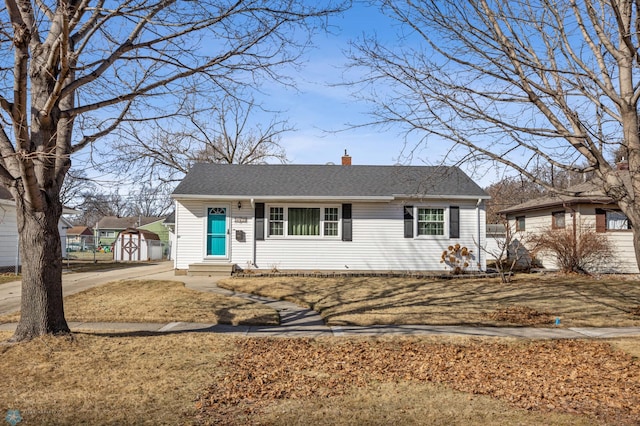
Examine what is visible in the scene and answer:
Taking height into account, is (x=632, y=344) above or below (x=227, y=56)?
below

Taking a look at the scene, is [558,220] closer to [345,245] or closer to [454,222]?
[454,222]

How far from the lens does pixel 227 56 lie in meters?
6.78

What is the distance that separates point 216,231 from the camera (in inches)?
664

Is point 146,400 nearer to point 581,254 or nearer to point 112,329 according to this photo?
point 112,329

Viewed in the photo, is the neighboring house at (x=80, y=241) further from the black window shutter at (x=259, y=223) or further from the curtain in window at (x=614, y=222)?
the curtain in window at (x=614, y=222)

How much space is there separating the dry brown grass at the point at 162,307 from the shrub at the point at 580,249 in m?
13.3

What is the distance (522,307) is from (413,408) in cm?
710

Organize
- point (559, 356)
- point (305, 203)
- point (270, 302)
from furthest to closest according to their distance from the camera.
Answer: point (305, 203), point (270, 302), point (559, 356)

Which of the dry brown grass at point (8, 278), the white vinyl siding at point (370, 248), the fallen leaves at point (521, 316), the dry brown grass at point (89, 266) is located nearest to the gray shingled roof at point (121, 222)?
the dry brown grass at point (89, 266)

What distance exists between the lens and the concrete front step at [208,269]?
1631 centimetres

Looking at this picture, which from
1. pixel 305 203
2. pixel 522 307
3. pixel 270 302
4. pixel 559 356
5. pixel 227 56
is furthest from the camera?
pixel 305 203

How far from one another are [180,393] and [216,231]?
41.1 ft

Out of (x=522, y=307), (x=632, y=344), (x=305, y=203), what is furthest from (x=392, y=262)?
(x=632, y=344)

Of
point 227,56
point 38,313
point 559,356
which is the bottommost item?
point 559,356
